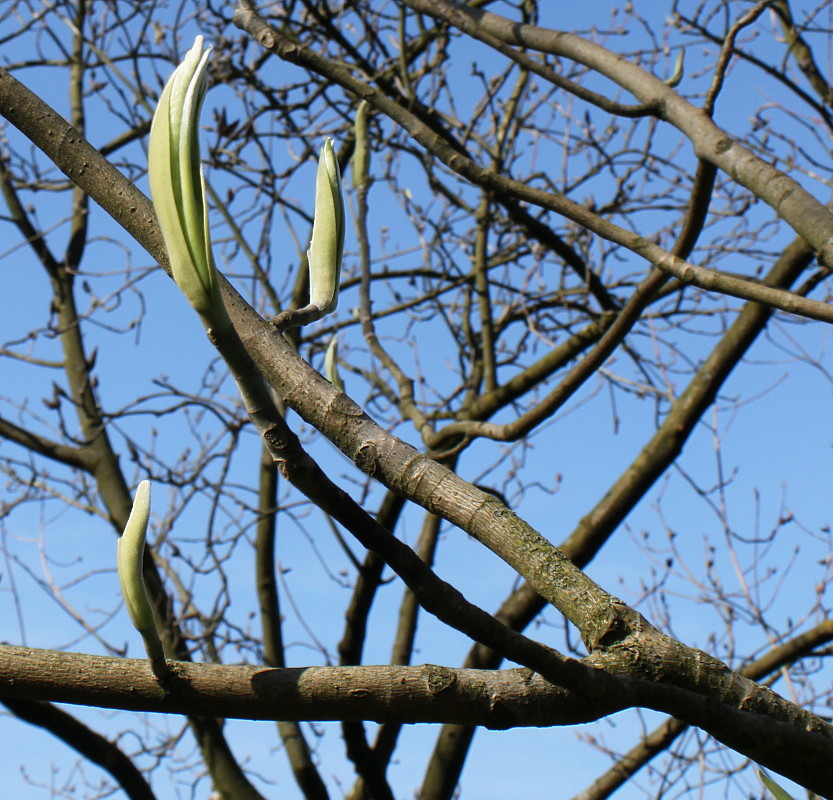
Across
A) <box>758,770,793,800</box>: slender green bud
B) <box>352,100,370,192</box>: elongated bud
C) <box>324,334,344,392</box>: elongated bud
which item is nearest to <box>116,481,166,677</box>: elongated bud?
<box>324,334,344,392</box>: elongated bud

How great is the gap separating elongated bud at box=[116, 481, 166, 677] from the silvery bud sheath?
212 millimetres

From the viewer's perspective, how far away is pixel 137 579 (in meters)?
0.65

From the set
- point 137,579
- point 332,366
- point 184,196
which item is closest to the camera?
point 184,196

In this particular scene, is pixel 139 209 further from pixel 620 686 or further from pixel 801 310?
pixel 801 310

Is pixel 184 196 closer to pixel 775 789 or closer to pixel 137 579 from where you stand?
pixel 137 579

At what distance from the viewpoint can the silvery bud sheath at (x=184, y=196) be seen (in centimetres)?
50

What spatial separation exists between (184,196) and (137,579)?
29 centimetres

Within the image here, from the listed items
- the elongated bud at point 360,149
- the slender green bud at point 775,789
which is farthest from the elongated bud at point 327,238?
the elongated bud at point 360,149

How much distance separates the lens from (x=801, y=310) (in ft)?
4.05

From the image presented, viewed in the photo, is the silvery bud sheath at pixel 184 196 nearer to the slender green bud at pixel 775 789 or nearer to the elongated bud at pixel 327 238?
the elongated bud at pixel 327 238

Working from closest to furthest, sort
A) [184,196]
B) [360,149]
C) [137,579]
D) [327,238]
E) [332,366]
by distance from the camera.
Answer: [184,196]
[137,579]
[327,238]
[332,366]
[360,149]

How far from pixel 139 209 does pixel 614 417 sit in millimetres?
3231

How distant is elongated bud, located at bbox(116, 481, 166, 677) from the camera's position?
2.14ft

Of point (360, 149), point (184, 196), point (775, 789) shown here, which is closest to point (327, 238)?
point (184, 196)
